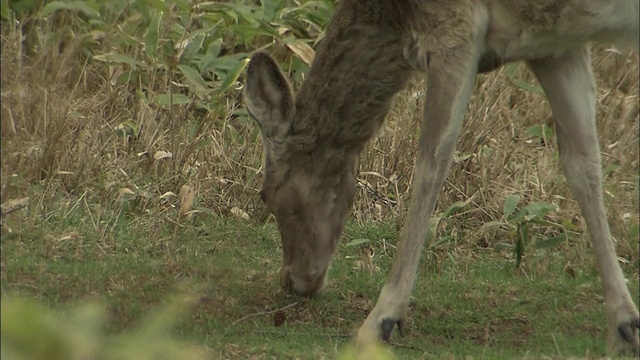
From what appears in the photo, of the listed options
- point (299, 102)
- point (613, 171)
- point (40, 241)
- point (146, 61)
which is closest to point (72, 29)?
point (146, 61)

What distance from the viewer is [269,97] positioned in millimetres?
5980

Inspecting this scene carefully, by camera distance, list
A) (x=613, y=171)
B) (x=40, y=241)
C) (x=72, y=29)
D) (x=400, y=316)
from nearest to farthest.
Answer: (x=400, y=316) → (x=40, y=241) → (x=613, y=171) → (x=72, y=29)

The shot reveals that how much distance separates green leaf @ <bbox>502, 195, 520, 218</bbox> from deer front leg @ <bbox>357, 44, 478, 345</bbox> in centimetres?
136

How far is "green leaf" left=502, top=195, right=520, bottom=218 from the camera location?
22.3ft

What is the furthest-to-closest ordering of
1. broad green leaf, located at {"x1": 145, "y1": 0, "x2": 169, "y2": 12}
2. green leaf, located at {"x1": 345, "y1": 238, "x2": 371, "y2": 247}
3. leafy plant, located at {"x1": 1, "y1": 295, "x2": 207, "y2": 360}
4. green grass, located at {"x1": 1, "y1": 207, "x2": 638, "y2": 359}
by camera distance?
1. broad green leaf, located at {"x1": 145, "y1": 0, "x2": 169, "y2": 12}
2. green leaf, located at {"x1": 345, "y1": 238, "x2": 371, "y2": 247}
3. green grass, located at {"x1": 1, "y1": 207, "x2": 638, "y2": 359}
4. leafy plant, located at {"x1": 1, "y1": 295, "x2": 207, "y2": 360}

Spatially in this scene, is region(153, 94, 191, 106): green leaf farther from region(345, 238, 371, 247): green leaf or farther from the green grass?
region(345, 238, 371, 247): green leaf

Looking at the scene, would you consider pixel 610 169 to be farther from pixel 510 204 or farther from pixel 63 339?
pixel 63 339

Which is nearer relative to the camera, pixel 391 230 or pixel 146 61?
pixel 391 230

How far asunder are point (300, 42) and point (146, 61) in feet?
3.67

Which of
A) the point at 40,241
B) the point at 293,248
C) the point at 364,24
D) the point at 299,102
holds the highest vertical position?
the point at 364,24

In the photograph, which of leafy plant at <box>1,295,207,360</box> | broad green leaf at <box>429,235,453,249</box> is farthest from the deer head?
leafy plant at <box>1,295,207,360</box>

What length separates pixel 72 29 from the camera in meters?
9.02

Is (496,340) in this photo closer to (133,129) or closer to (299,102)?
(299,102)

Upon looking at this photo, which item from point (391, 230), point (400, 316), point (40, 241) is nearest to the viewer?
point (400, 316)
